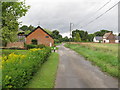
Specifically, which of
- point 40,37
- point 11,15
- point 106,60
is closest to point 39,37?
point 40,37

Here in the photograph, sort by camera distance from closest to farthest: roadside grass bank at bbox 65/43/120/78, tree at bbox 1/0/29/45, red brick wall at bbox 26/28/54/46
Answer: roadside grass bank at bbox 65/43/120/78, tree at bbox 1/0/29/45, red brick wall at bbox 26/28/54/46

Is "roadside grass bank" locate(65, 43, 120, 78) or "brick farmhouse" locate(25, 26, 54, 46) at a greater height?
"brick farmhouse" locate(25, 26, 54, 46)

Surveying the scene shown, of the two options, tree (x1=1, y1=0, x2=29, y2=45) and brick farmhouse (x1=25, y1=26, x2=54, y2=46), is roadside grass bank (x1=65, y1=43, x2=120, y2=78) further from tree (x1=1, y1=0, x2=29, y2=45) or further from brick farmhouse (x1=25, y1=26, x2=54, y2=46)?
brick farmhouse (x1=25, y1=26, x2=54, y2=46)

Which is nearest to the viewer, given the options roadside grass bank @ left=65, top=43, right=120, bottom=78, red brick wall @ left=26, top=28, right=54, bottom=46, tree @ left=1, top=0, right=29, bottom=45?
roadside grass bank @ left=65, top=43, right=120, bottom=78

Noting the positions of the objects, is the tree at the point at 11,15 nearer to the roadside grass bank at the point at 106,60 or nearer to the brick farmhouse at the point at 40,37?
the roadside grass bank at the point at 106,60

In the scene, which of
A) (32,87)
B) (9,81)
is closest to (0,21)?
(32,87)

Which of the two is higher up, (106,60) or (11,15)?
(11,15)

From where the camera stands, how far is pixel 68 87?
650 cm

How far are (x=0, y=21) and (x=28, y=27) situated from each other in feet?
319

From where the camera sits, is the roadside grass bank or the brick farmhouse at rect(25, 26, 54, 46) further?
the brick farmhouse at rect(25, 26, 54, 46)

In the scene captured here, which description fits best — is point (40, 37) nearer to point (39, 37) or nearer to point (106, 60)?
point (39, 37)

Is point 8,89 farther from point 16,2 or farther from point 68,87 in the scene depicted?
point 16,2

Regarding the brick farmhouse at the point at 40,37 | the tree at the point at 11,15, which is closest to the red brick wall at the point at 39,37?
the brick farmhouse at the point at 40,37

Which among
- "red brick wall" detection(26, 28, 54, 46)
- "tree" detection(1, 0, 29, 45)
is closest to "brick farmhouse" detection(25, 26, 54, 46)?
"red brick wall" detection(26, 28, 54, 46)
